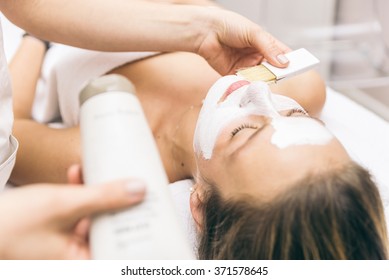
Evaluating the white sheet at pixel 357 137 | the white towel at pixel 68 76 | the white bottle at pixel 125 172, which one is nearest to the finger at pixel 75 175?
the white bottle at pixel 125 172

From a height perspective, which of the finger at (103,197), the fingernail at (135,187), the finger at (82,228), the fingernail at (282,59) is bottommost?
the fingernail at (282,59)

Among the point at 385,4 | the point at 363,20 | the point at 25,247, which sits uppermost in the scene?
the point at 25,247

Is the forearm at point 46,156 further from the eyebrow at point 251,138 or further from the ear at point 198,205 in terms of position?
the eyebrow at point 251,138

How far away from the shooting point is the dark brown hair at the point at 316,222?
78 centimetres

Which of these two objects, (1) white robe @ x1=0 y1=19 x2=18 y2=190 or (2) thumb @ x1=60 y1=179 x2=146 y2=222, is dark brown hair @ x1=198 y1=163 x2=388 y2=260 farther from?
(1) white robe @ x1=0 y1=19 x2=18 y2=190

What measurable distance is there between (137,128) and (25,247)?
0.62ft

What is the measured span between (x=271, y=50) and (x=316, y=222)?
1.60ft

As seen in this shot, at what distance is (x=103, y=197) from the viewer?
0.54 meters

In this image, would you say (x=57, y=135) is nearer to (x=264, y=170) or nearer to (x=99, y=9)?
(x=99, y=9)

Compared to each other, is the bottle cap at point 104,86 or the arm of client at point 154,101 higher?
the bottle cap at point 104,86

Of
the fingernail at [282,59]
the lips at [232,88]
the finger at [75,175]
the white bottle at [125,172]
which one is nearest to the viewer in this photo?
the white bottle at [125,172]

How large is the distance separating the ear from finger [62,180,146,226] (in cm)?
43

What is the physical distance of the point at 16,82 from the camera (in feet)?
4.68
